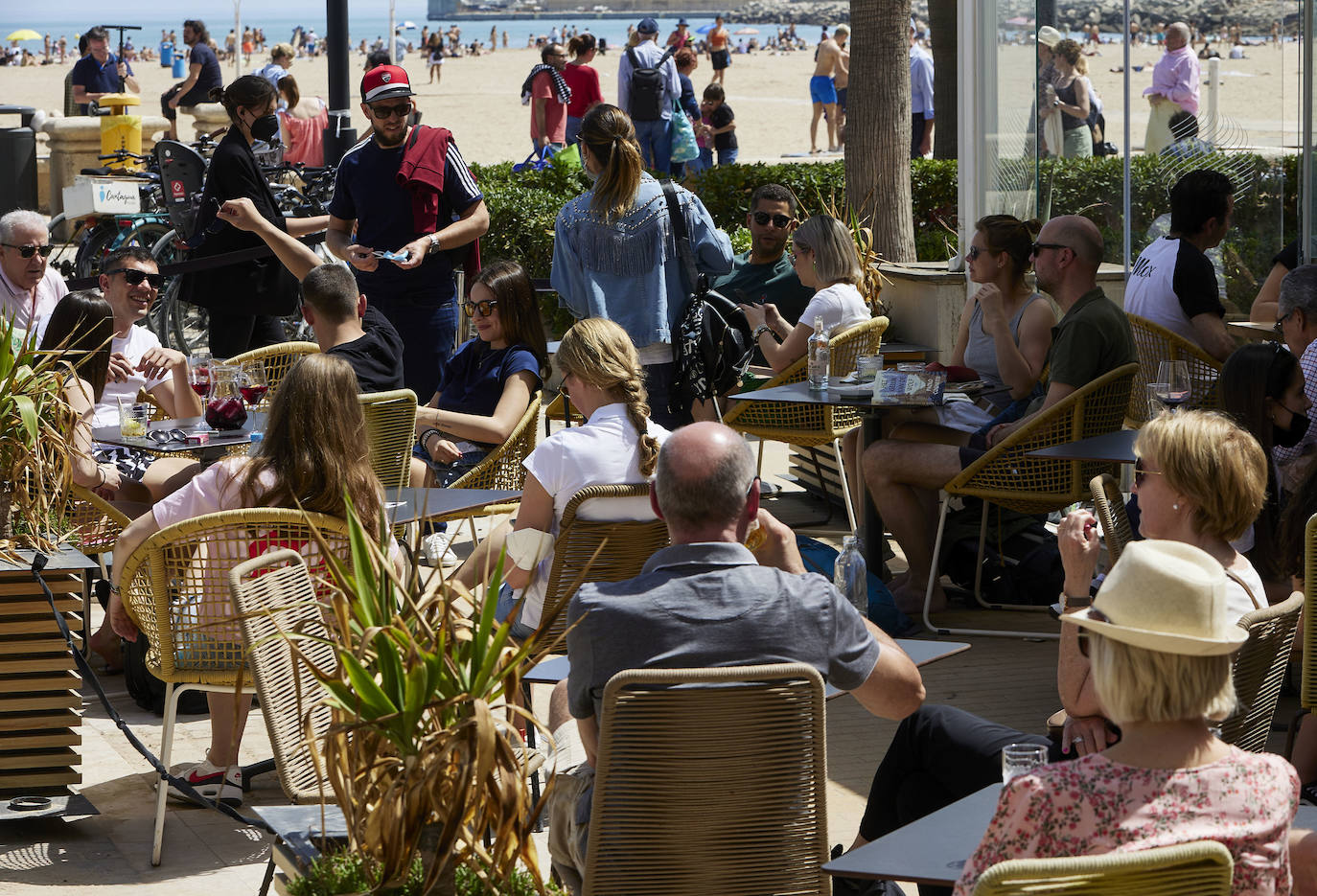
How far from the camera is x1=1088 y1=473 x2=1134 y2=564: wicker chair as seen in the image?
4.10 meters

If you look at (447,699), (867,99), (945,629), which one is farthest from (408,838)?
(867,99)

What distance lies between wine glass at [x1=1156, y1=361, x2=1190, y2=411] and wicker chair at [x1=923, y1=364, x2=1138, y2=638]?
63 centimetres

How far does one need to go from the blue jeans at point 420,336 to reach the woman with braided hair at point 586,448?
268 centimetres

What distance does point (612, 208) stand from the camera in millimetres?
6504

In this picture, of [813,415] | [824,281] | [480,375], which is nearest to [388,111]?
[480,375]

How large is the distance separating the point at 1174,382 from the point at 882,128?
5443mm

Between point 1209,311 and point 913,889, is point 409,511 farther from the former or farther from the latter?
point 1209,311

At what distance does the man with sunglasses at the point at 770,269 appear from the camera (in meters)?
7.69

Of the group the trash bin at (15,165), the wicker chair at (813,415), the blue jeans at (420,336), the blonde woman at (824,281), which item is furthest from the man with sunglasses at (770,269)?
the trash bin at (15,165)

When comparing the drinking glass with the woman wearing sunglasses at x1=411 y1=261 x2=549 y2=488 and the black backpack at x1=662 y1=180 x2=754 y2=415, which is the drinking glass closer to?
the woman wearing sunglasses at x1=411 y1=261 x2=549 y2=488

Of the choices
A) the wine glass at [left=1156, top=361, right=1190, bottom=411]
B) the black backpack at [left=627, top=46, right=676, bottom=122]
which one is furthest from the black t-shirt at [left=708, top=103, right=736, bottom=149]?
the wine glass at [left=1156, top=361, right=1190, bottom=411]

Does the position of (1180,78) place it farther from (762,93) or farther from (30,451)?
(762,93)

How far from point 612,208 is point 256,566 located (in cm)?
→ 337

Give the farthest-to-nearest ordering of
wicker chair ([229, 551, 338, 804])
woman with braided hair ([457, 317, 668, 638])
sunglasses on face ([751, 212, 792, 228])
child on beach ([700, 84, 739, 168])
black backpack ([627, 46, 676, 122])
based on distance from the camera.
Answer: child on beach ([700, 84, 739, 168]) < black backpack ([627, 46, 676, 122]) < sunglasses on face ([751, 212, 792, 228]) < woman with braided hair ([457, 317, 668, 638]) < wicker chair ([229, 551, 338, 804])
